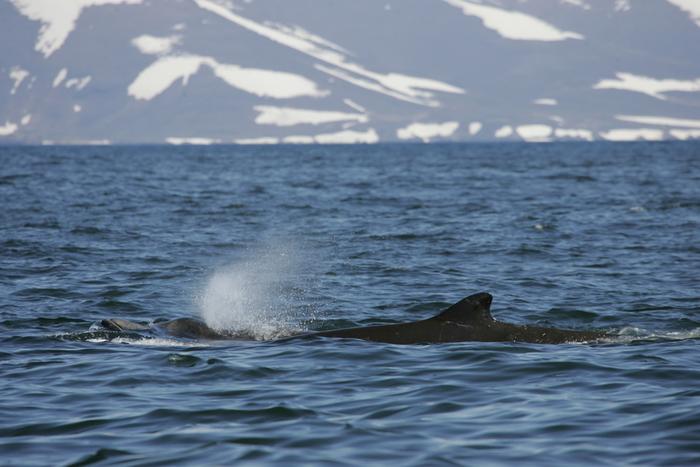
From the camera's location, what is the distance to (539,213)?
1596 inches

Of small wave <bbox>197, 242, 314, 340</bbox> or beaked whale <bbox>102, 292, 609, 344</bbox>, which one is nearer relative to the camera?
beaked whale <bbox>102, 292, 609, 344</bbox>

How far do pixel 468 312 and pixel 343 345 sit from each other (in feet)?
5.46

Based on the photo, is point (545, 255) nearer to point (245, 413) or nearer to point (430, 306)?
point (430, 306)

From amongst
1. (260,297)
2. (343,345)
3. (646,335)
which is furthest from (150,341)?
(646,335)

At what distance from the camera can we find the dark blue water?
1062 cm

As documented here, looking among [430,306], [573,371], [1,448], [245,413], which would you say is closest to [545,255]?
[430,306]

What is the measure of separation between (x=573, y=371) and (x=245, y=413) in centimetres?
408

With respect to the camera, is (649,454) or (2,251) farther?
(2,251)

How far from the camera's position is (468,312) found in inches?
597

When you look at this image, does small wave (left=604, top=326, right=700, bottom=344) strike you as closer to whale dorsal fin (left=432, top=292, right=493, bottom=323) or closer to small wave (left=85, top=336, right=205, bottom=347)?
whale dorsal fin (left=432, top=292, right=493, bottom=323)

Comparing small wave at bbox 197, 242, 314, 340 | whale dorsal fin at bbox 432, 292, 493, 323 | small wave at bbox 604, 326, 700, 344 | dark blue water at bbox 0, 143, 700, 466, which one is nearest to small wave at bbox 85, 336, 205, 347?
dark blue water at bbox 0, 143, 700, 466

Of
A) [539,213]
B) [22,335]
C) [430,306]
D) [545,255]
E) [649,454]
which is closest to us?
[649,454]

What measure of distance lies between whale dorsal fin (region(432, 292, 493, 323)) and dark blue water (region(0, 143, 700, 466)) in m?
0.44

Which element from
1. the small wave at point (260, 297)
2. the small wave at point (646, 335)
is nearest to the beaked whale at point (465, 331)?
the small wave at point (646, 335)
